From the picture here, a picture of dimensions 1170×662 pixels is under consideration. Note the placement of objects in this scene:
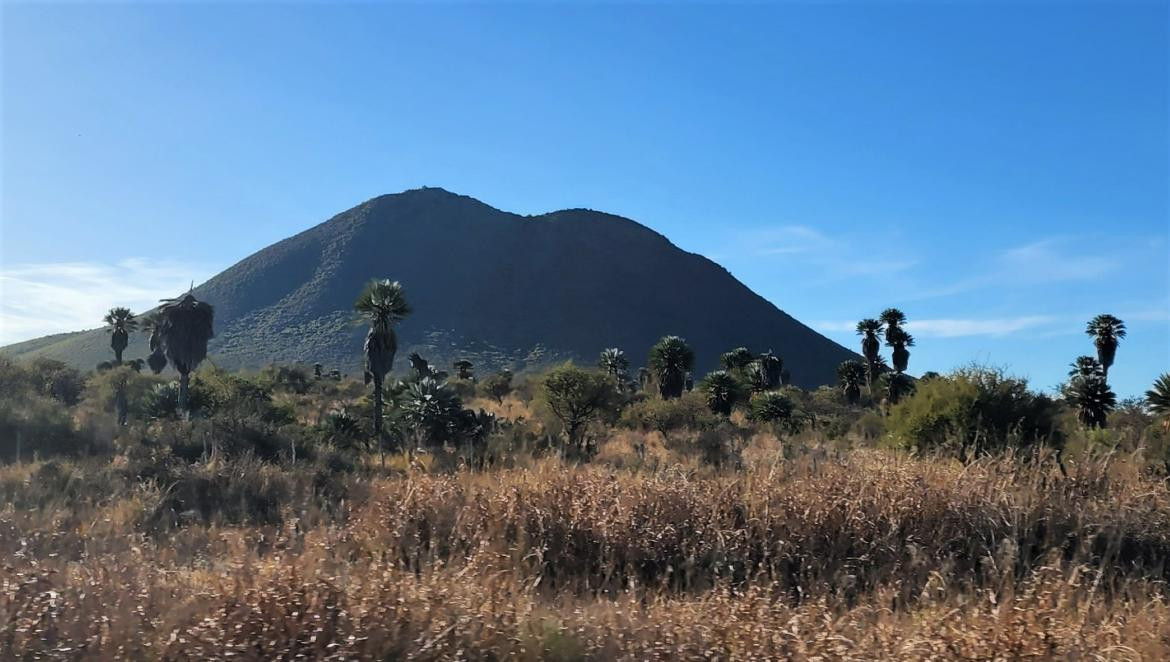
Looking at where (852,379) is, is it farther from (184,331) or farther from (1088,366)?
(184,331)

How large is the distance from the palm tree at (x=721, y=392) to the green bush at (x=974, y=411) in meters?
32.4

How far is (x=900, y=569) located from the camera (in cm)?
651

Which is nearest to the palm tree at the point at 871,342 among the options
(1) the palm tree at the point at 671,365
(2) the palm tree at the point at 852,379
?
(2) the palm tree at the point at 852,379

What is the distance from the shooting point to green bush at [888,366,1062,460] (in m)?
13.2

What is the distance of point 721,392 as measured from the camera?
48.4 meters

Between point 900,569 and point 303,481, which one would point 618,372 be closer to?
point 303,481

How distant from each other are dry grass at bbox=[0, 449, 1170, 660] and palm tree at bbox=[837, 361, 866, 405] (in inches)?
2379

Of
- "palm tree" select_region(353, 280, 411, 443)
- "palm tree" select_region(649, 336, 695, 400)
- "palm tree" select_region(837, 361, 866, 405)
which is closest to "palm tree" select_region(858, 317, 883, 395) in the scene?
"palm tree" select_region(837, 361, 866, 405)

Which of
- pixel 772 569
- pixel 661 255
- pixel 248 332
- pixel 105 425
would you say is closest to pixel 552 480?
pixel 772 569

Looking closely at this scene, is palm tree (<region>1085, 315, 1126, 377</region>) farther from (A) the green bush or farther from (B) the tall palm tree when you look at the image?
(A) the green bush

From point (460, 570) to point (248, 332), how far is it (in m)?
105

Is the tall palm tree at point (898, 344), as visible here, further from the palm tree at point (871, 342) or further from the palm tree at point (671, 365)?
the palm tree at point (671, 365)

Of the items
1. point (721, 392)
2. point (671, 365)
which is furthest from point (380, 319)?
point (671, 365)

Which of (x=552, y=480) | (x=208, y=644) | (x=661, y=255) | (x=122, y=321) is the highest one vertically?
(x=661, y=255)
